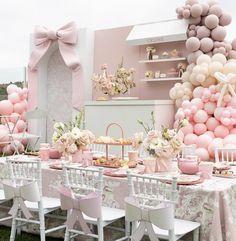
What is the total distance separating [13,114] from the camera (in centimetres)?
848

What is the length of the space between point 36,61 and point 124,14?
201 cm

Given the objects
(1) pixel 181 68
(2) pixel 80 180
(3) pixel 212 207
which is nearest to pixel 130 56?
(1) pixel 181 68

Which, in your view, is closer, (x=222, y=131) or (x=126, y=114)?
(x=222, y=131)

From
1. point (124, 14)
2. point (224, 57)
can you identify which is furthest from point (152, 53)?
point (224, 57)

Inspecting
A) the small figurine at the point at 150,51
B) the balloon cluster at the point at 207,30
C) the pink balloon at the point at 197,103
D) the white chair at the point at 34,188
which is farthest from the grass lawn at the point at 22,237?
the small figurine at the point at 150,51

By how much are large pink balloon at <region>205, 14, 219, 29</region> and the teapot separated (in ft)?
12.5

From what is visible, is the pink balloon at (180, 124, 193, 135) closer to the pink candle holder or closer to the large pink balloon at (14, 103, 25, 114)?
the pink candle holder

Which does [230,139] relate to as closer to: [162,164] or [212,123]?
[212,123]

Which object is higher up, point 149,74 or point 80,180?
point 149,74

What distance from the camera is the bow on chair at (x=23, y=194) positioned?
295 cm

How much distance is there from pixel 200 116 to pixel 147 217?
3.79 meters

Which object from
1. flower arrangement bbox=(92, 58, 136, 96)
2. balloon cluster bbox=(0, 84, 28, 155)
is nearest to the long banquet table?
flower arrangement bbox=(92, 58, 136, 96)

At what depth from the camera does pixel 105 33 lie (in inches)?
319

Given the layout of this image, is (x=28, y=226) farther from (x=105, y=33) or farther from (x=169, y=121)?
(x=105, y=33)
